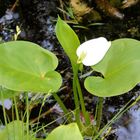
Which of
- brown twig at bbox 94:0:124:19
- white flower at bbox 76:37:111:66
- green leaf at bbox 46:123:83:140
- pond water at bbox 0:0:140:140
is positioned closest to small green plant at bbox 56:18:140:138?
white flower at bbox 76:37:111:66

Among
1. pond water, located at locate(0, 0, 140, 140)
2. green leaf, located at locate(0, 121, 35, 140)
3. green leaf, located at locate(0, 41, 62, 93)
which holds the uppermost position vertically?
green leaf, located at locate(0, 41, 62, 93)

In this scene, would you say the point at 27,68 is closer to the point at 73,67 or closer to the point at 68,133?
Answer: the point at 73,67

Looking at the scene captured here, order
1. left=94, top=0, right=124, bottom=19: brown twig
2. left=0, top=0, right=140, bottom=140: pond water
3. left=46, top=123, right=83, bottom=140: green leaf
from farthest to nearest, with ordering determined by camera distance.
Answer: left=94, top=0, right=124, bottom=19: brown twig, left=0, top=0, right=140, bottom=140: pond water, left=46, top=123, right=83, bottom=140: green leaf

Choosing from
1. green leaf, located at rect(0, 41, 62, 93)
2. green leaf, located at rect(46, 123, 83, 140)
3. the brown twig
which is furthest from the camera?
the brown twig

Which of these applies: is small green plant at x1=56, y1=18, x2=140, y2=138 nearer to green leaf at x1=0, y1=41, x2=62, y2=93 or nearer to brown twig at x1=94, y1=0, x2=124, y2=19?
green leaf at x1=0, y1=41, x2=62, y2=93

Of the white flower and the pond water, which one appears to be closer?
the white flower

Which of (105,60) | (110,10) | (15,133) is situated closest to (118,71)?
(105,60)

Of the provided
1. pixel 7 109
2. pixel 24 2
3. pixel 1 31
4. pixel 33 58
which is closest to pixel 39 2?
pixel 24 2
